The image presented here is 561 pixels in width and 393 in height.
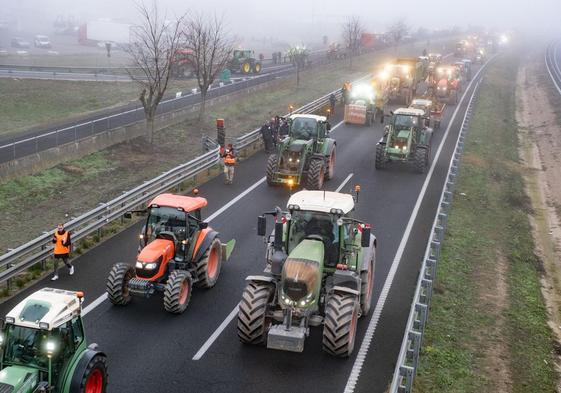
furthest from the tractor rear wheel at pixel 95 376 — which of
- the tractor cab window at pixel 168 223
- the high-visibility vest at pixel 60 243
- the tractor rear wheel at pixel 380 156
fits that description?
the tractor rear wheel at pixel 380 156

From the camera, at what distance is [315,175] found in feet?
72.7

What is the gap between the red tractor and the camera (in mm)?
43656

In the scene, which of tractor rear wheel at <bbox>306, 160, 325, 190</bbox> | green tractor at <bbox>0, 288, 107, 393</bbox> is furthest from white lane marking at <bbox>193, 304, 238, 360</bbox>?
tractor rear wheel at <bbox>306, 160, 325, 190</bbox>

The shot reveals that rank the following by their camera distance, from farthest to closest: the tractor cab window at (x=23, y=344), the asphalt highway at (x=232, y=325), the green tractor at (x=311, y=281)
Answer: the green tractor at (x=311, y=281) → the asphalt highway at (x=232, y=325) → the tractor cab window at (x=23, y=344)

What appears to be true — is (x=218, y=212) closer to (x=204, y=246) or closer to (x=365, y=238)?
(x=204, y=246)

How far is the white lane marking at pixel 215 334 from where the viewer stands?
11.8 m

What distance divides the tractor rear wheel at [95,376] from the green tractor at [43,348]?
0.02 metres

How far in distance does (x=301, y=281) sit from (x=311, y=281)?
24 centimetres

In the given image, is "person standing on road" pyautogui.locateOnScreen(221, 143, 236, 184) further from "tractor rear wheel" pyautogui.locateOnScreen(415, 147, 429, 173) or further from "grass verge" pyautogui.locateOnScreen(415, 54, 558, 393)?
"grass verge" pyautogui.locateOnScreen(415, 54, 558, 393)

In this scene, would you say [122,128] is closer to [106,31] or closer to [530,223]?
[530,223]

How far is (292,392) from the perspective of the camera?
10.6m

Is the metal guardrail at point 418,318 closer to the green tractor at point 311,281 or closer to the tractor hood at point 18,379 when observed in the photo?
the green tractor at point 311,281

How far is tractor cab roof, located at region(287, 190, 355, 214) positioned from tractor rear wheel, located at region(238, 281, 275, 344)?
184cm

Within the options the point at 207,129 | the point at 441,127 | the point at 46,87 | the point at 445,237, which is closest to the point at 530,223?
the point at 445,237
